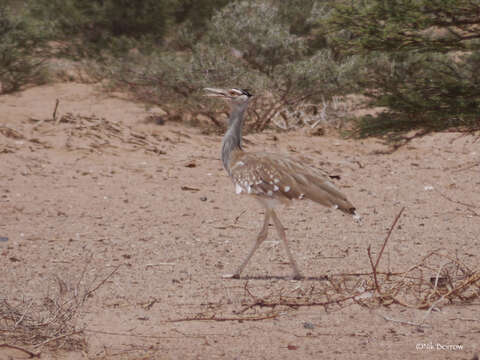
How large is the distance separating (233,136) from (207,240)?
126cm

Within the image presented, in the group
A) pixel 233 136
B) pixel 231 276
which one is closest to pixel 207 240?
pixel 231 276

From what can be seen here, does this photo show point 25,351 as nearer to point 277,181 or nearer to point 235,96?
point 277,181

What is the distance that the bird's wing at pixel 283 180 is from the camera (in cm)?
462

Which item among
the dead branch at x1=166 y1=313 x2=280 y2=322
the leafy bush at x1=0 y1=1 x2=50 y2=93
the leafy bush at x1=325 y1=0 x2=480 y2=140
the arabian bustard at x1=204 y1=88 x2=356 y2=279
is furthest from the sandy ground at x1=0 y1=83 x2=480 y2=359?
the leafy bush at x1=0 y1=1 x2=50 y2=93

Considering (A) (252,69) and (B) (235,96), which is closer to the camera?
(B) (235,96)

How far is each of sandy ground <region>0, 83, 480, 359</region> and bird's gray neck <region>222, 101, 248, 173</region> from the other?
910 millimetres

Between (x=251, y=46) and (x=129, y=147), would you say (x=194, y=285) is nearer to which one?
(x=129, y=147)

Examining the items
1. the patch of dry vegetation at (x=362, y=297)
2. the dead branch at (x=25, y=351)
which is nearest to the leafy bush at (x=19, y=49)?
the patch of dry vegetation at (x=362, y=297)

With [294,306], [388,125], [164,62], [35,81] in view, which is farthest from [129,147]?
[35,81]

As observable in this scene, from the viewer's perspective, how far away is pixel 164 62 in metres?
12.0

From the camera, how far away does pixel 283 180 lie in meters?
4.72

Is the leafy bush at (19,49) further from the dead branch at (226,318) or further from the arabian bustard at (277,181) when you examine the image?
the dead branch at (226,318)

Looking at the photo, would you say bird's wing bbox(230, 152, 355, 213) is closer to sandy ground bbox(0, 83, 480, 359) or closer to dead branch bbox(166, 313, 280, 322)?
sandy ground bbox(0, 83, 480, 359)

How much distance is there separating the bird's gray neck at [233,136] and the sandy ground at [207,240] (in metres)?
0.91
